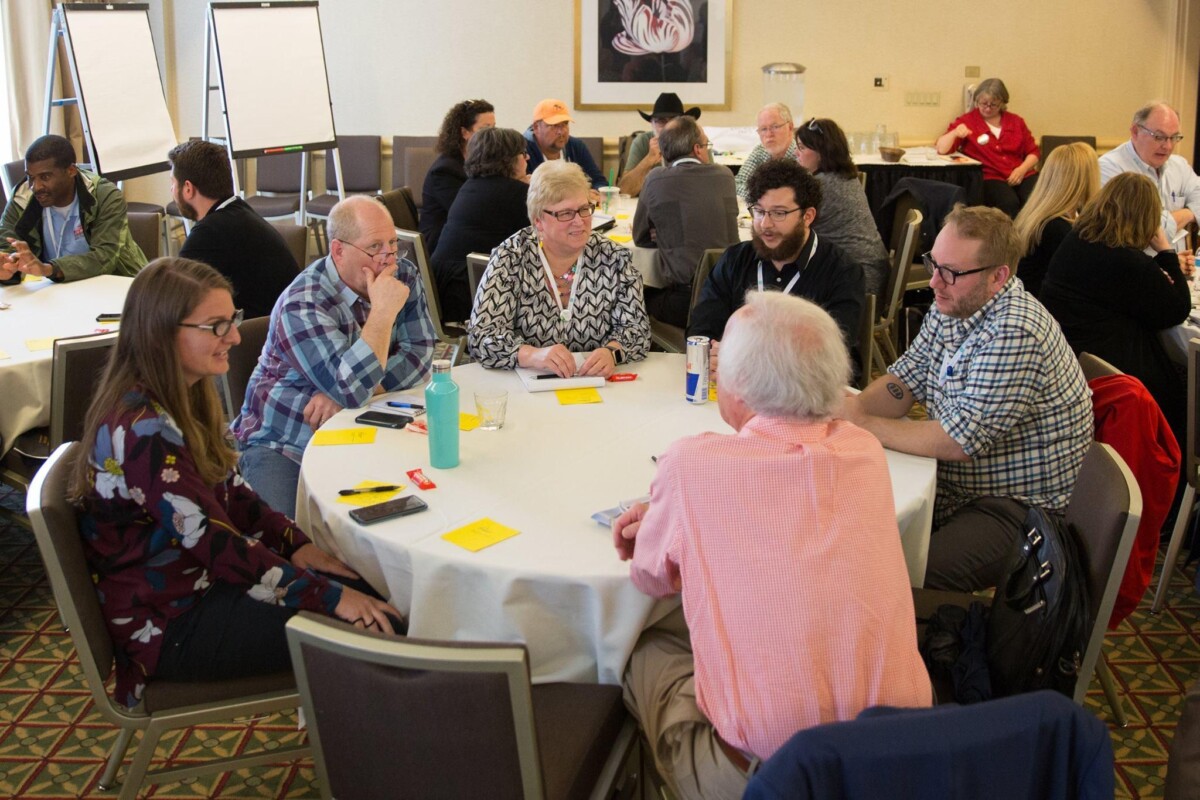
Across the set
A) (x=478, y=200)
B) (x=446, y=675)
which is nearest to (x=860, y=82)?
(x=478, y=200)

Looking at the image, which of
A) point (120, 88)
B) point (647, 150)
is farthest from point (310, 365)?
point (647, 150)

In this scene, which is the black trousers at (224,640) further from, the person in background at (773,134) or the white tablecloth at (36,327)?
the person in background at (773,134)

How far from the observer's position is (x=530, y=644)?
1.95 meters

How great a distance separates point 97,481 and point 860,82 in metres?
7.85

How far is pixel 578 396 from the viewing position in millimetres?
2840

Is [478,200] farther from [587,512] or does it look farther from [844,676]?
[844,676]

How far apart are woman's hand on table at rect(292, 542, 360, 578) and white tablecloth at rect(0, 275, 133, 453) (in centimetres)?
86

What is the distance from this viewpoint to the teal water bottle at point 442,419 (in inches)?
89.5

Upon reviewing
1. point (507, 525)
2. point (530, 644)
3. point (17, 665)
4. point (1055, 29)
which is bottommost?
point (17, 665)

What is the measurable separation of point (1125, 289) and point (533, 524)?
2348mm

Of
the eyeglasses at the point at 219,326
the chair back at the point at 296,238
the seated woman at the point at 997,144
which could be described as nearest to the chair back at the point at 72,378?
the eyeglasses at the point at 219,326

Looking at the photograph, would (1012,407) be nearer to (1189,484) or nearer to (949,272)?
(949,272)

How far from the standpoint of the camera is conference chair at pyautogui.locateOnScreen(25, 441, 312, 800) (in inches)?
72.9

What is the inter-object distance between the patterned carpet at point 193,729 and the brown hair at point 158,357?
0.81 meters
